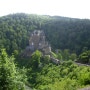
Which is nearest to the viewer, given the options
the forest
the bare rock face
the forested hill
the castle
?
the forest

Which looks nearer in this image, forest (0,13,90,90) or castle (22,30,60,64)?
forest (0,13,90,90)

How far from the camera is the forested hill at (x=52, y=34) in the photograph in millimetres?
99863

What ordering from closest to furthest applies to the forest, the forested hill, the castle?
the forest
the castle
the forested hill

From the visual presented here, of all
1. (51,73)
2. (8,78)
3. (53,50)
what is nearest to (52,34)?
(53,50)

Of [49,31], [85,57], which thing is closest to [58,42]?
[49,31]

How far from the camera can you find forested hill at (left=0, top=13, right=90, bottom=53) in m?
99.9

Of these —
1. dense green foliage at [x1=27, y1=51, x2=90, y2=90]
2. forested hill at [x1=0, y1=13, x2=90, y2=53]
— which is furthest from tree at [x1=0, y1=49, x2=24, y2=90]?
forested hill at [x1=0, y1=13, x2=90, y2=53]

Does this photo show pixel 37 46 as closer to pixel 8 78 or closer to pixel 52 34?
pixel 52 34

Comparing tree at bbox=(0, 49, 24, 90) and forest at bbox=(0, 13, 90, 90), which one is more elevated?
tree at bbox=(0, 49, 24, 90)

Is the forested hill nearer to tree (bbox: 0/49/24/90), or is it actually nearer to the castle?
the castle

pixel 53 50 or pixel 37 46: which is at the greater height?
pixel 37 46

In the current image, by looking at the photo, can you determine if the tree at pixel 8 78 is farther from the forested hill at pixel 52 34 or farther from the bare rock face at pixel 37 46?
the forested hill at pixel 52 34

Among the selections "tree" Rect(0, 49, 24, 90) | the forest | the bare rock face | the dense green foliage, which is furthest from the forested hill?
"tree" Rect(0, 49, 24, 90)

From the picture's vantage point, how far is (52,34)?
399 feet
